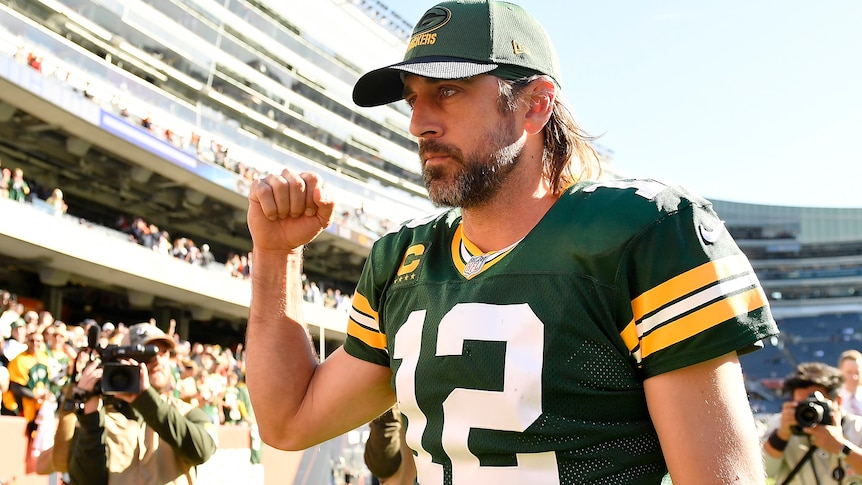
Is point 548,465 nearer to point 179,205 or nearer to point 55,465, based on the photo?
point 55,465

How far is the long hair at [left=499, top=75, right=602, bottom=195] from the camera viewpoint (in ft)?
5.85

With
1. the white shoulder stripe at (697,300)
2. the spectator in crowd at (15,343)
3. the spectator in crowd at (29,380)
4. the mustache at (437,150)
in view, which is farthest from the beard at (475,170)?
the spectator in crowd at (15,343)

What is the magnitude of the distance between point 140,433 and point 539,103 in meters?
3.38

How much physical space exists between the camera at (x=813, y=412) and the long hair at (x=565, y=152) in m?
3.10

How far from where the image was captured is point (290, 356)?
1.83m

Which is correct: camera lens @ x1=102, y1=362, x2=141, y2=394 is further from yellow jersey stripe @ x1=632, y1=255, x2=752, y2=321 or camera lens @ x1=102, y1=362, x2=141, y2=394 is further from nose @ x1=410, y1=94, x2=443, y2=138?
yellow jersey stripe @ x1=632, y1=255, x2=752, y2=321

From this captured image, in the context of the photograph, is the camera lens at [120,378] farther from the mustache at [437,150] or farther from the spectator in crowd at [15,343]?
the spectator in crowd at [15,343]

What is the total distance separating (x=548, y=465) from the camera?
4.48 ft

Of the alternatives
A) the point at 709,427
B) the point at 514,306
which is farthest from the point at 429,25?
the point at 709,427

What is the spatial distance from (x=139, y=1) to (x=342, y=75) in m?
14.3

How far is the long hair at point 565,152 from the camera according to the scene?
1784mm

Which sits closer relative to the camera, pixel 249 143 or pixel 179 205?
pixel 179 205

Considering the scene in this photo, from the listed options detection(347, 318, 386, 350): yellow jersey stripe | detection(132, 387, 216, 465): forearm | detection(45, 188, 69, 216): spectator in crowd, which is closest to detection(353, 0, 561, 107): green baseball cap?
detection(347, 318, 386, 350): yellow jersey stripe

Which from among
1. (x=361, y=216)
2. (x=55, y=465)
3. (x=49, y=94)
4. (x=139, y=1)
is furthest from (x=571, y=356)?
(x=361, y=216)
